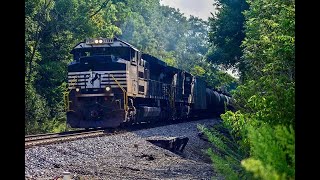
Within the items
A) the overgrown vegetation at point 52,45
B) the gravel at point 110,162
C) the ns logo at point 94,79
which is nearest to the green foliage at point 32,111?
the overgrown vegetation at point 52,45

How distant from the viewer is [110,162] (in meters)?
8.62

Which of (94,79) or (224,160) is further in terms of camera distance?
(94,79)

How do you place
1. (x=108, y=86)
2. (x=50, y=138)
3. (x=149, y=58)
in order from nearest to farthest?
1. (x=50, y=138)
2. (x=108, y=86)
3. (x=149, y=58)

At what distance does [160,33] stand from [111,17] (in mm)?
28478

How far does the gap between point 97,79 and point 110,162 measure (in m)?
7.34

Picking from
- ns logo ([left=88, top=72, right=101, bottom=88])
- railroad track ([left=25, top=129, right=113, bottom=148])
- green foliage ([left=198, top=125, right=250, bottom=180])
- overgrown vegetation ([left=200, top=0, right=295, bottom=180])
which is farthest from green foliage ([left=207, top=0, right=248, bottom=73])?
green foliage ([left=198, top=125, right=250, bottom=180])

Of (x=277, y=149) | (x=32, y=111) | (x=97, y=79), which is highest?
(x=97, y=79)

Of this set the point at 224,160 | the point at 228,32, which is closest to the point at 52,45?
the point at 228,32

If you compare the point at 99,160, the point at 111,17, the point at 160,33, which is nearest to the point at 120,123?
the point at 99,160

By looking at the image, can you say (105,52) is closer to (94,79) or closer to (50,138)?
(94,79)
